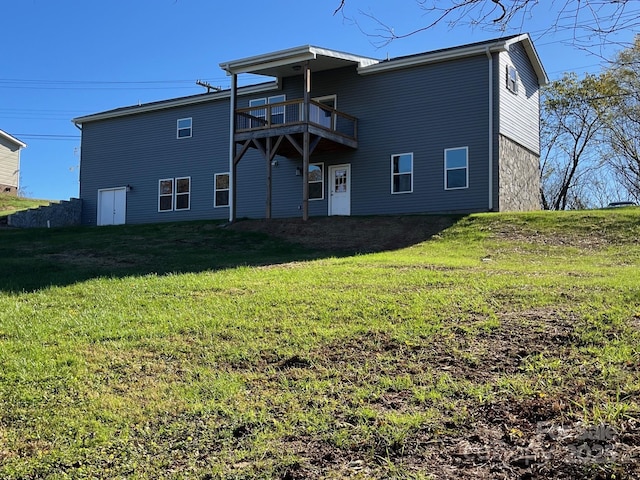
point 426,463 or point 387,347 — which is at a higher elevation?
point 387,347

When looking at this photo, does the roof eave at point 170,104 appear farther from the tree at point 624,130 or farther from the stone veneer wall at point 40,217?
the tree at point 624,130

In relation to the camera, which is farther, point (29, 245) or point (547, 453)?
point (29, 245)

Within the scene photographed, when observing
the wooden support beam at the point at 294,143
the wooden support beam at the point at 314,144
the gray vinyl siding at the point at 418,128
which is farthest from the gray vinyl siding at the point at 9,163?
the wooden support beam at the point at 314,144

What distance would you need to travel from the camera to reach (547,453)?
140 inches

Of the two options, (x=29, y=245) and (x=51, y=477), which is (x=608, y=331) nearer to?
(x=51, y=477)

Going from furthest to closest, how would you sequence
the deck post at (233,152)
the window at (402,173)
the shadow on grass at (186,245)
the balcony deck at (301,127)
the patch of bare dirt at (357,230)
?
the deck post at (233,152) < the window at (402,173) < the balcony deck at (301,127) < the patch of bare dirt at (357,230) < the shadow on grass at (186,245)

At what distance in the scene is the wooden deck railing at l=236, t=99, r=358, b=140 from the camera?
17.9 metres

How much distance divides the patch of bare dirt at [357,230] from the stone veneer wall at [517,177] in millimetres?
2478

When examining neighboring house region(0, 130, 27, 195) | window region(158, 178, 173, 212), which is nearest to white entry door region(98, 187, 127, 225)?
window region(158, 178, 173, 212)

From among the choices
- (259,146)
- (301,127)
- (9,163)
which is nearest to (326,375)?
(301,127)

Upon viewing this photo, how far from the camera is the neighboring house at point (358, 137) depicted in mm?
17422

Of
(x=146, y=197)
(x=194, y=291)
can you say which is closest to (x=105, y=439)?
(x=194, y=291)

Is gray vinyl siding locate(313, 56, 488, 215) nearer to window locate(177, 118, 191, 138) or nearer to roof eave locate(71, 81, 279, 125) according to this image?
roof eave locate(71, 81, 279, 125)

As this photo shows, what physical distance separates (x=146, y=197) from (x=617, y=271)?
61.5 feet
